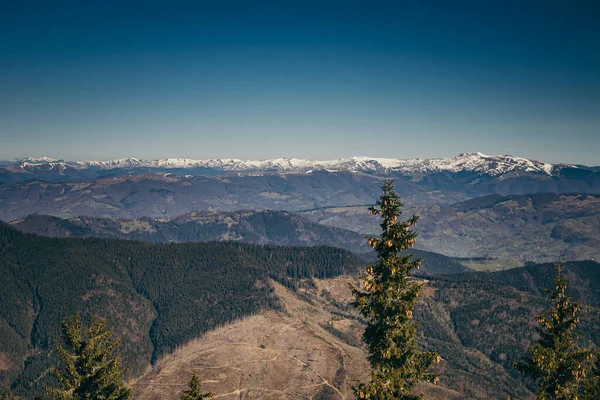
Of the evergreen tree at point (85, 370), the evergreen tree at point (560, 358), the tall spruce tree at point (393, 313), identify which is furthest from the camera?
the evergreen tree at point (85, 370)

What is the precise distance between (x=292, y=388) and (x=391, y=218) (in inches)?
7233

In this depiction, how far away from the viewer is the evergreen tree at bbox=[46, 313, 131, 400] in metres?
41.5

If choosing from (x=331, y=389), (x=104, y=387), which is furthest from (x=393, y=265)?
(x=331, y=389)

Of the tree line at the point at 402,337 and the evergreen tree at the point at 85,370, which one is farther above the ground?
the tree line at the point at 402,337

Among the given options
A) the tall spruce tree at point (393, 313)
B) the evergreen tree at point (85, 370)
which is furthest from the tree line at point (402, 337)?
the evergreen tree at point (85, 370)

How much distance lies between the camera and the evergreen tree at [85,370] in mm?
41500

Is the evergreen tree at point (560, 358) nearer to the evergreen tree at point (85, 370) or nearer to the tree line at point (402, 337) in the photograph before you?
the tree line at point (402, 337)

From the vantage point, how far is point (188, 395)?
41.8m

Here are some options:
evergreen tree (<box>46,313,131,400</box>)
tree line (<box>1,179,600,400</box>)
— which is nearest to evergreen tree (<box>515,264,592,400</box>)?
tree line (<box>1,179,600,400</box>)

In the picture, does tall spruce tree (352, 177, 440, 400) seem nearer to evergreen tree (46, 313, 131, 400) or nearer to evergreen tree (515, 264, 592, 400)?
evergreen tree (515, 264, 592, 400)

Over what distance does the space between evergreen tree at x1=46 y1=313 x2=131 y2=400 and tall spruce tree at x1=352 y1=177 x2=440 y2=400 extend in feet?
85.3

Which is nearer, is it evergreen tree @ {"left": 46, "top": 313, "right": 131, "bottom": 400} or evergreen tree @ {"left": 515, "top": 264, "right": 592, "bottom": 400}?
evergreen tree @ {"left": 515, "top": 264, "right": 592, "bottom": 400}

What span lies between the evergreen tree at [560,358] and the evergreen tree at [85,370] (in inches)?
1589

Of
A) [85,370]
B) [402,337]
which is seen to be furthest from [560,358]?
[85,370]
